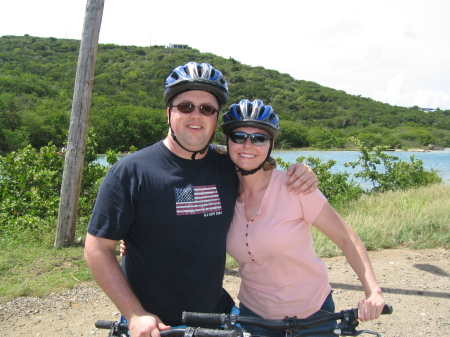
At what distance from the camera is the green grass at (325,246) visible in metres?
5.34

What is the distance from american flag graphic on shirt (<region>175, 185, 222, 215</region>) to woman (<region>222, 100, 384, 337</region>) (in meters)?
0.27

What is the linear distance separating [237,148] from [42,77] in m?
49.1

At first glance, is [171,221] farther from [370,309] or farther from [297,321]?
[370,309]

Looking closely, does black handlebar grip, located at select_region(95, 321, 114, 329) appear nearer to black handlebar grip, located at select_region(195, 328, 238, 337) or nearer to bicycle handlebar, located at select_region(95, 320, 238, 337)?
bicycle handlebar, located at select_region(95, 320, 238, 337)

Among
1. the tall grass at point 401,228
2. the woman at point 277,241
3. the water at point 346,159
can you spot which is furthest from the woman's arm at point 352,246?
the water at point 346,159

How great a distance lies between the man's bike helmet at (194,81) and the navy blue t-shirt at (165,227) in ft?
1.24

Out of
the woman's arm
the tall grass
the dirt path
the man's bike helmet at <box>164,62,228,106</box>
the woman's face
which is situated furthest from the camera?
the tall grass

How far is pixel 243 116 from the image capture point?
260cm

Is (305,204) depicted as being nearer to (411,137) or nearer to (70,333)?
(70,333)

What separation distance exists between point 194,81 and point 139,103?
44.2 m

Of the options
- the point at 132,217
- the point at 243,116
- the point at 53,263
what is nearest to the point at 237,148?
the point at 243,116

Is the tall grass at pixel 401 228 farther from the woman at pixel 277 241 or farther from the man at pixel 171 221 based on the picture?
the man at pixel 171 221

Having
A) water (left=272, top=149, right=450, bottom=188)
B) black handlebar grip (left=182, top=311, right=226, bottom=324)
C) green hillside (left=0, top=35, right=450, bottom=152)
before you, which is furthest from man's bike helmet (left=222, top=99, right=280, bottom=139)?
water (left=272, top=149, right=450, bottom=188)

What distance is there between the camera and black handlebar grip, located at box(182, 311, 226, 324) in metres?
1.81
